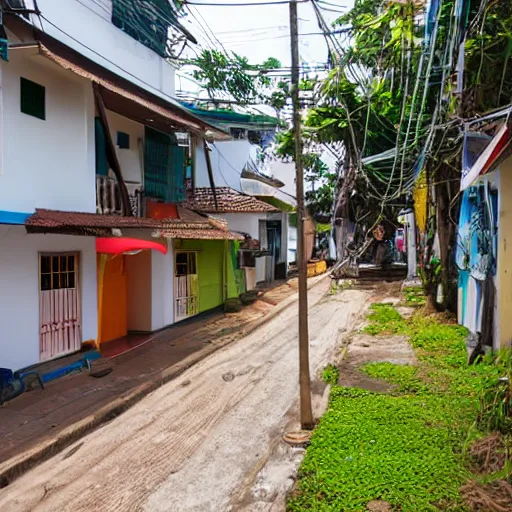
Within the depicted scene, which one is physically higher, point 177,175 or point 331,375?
point 177,175

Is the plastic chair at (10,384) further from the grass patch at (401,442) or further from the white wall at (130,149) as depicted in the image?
the white wall at (130,149)

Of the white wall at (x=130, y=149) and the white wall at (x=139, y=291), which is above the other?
the white wall at (x=130, y=149)

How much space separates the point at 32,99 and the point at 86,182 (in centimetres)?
183

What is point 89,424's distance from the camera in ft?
21.3

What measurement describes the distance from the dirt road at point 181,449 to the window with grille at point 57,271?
109 inches

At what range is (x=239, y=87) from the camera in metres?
18.9

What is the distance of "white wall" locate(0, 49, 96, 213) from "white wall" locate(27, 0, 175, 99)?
3.10ft

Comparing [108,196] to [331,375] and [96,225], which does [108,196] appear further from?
[331,375]

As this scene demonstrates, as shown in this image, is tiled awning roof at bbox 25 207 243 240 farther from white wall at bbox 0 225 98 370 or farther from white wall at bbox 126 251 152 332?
white wall at bbox 126 251 152 332

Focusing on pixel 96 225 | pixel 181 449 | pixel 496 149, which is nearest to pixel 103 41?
pixel 96 225

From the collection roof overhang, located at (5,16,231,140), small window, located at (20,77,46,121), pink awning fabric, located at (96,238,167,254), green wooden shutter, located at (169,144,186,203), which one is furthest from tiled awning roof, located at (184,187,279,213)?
small window, located at (20,77,46,121)

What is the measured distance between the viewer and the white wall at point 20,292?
742 centimetres

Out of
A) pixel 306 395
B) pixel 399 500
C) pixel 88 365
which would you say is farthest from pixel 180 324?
pixel 399 500

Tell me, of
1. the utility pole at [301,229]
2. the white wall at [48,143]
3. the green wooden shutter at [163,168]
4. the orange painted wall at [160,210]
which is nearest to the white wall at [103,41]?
the white wall at [48,143]
